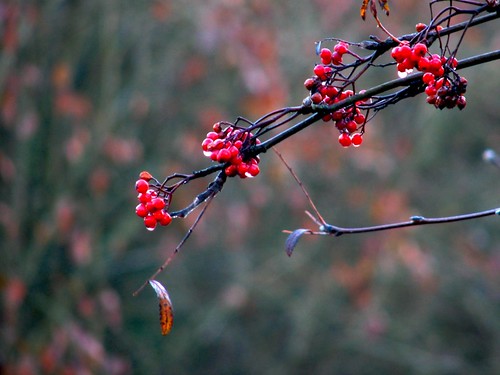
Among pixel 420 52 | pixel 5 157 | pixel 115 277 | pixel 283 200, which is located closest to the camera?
pixel 420 52

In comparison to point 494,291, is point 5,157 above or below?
below

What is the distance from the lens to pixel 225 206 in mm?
4289

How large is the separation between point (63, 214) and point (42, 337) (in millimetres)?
624

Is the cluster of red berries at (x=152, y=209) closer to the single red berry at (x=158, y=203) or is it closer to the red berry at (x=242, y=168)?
the single red berry at (x=158, y=203)

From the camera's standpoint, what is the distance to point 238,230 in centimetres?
417

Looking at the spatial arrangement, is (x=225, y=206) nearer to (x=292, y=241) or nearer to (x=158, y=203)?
(x=292, y=241)

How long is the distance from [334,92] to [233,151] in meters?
0.16

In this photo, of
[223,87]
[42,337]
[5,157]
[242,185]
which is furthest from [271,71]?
[42,337]

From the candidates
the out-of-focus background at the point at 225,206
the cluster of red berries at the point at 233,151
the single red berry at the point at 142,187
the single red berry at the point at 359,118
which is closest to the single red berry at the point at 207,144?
the cluster of red berries at the point at 233,151

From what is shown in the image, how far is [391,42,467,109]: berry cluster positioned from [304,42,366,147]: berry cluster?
90 millimetres

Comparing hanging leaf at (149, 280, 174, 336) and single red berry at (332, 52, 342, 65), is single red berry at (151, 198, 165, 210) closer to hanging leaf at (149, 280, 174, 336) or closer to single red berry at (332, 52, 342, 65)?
hanging leaf at (149, 280, 174, 336)

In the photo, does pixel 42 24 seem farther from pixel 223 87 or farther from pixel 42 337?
pixel 42 337

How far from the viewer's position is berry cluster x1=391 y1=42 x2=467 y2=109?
2.78 feet


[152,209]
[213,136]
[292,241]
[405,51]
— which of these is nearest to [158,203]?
[152,209]
